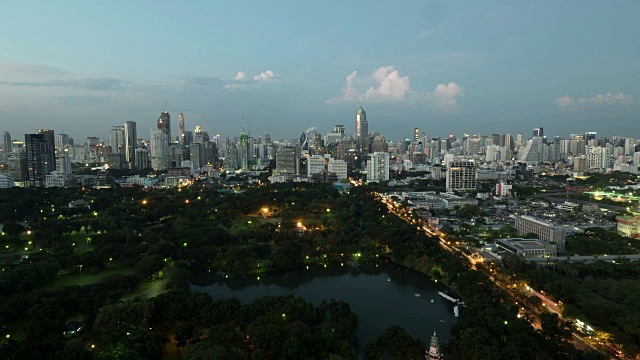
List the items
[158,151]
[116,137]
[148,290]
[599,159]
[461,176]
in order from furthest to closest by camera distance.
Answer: [116,137] < [599,159] < [158,151] < [461,176] < [148,290]

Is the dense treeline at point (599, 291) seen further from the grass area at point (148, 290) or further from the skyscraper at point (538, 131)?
the skyscraper at point (538, 131)

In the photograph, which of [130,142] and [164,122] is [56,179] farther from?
[164,122]

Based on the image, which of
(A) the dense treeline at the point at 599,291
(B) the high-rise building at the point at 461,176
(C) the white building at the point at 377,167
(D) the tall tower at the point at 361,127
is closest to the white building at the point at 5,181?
(C) the white building at the point at 377,167

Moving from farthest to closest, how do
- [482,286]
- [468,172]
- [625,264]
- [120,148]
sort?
[120,148]
[468,172]
[625,264]
[482,286]

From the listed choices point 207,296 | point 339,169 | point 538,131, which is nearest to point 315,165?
point 339,169

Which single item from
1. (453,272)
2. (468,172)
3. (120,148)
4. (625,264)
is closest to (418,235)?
(453,272)

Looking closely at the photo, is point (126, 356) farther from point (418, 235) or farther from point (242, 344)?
point (418, 235)

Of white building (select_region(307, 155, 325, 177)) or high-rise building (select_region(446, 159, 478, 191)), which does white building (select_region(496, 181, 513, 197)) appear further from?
white building (select_region(307, 155, 325, 177))
